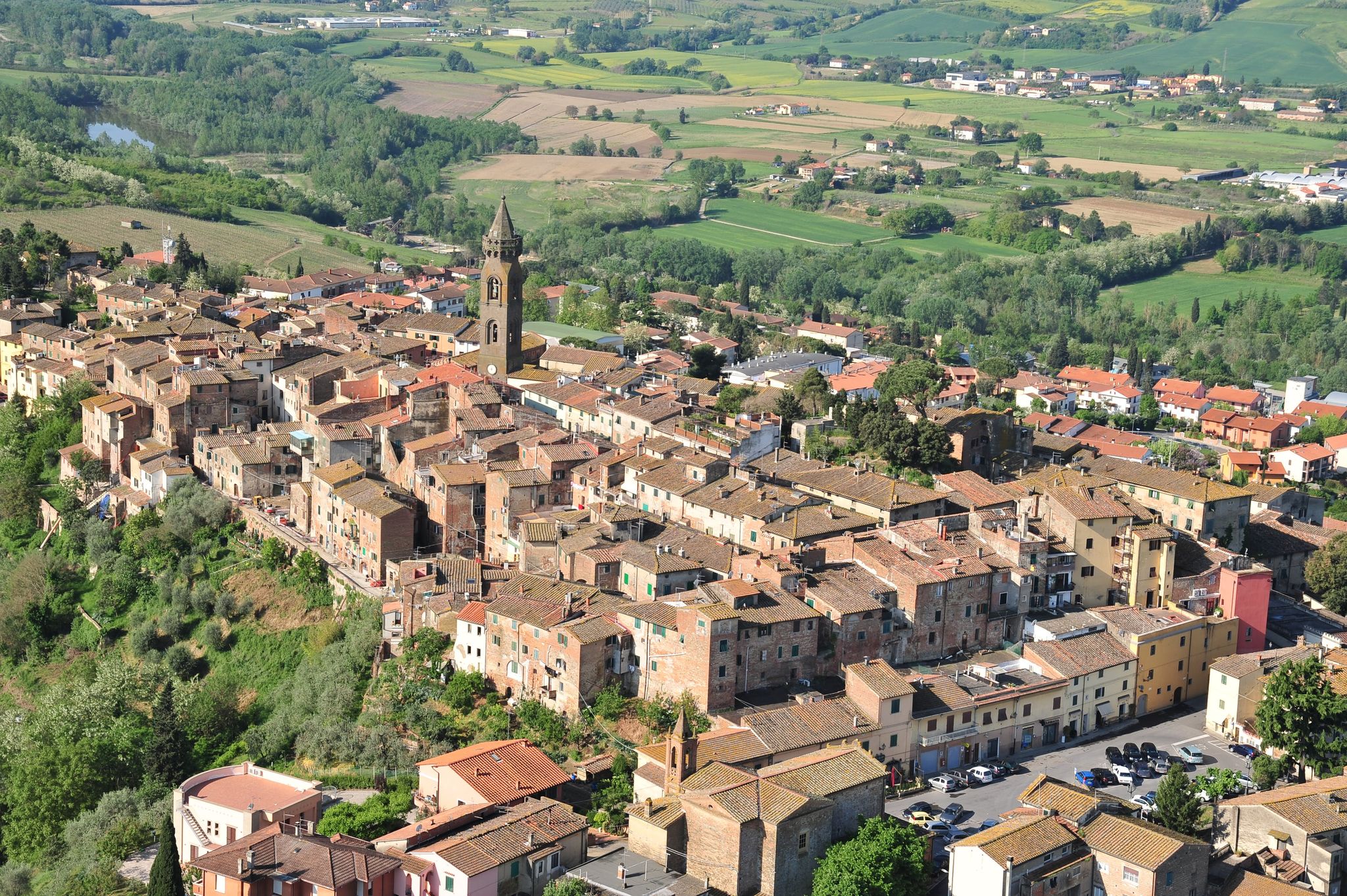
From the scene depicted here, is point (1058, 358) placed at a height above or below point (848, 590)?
below

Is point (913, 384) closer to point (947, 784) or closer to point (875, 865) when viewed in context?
point (947, 784)

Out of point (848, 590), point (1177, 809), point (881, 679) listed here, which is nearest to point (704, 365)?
point (848, 590)

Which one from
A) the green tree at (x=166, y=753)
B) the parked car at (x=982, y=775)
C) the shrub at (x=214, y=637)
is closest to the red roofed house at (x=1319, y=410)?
the parked car at (x=982, y=775)

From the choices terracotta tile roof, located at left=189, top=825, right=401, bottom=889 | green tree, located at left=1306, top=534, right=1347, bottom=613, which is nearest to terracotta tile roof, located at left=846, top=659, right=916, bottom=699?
terracotta tile roof, located at left=189, top=825, right=401, bottom=889

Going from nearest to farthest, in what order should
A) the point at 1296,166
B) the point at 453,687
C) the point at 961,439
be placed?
the point at 453,687 < the point at 961,439 < the point at 1296,166

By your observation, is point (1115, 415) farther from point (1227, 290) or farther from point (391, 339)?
point (1227, 290)

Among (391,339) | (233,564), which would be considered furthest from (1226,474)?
(233,564)

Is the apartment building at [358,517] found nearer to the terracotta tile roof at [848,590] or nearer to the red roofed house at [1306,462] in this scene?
the terracotta tile roof at [848,590]
